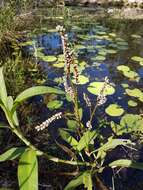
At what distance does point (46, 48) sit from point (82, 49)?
623 mm

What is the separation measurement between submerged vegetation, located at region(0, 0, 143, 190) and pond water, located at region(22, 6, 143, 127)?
0.5 inches

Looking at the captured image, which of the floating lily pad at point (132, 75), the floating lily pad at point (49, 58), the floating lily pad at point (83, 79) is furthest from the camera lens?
the floating lily pad at point (49, 58)

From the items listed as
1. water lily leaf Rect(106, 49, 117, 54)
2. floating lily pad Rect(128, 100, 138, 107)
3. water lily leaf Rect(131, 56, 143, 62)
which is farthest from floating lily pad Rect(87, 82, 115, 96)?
water lily leaf Rect(106, 49, 117, 54)

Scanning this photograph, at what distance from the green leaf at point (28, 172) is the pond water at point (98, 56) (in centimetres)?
95

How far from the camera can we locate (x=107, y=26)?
288 inches

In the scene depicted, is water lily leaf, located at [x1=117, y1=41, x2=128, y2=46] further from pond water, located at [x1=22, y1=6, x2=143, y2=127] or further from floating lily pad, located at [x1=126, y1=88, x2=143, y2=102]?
floating lily pad, located at [x1=126, y1=88, x2=143, y2=102]

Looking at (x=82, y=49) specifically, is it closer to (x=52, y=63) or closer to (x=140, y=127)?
(x=52, y=63)

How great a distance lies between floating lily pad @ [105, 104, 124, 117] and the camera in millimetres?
3502

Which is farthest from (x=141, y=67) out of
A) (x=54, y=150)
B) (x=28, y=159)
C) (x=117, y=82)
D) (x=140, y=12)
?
(x=140, y=12)

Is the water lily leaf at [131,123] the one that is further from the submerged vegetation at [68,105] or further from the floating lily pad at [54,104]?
the floating lily pad at [54,104]

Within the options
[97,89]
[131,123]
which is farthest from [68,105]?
[131,123]

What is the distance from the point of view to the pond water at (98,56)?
3791 millimetres

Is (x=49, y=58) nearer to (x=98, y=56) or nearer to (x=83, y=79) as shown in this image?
(x=98, y=56)

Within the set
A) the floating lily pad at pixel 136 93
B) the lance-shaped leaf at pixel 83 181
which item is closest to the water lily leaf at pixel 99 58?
the floating lily pad at pixel 136 93
